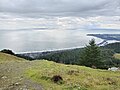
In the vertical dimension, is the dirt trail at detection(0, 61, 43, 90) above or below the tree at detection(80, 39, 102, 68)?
above

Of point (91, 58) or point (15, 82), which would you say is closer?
point (15, 82)

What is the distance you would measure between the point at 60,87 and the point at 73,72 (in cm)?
604

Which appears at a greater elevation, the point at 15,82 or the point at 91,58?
the point at 15,82

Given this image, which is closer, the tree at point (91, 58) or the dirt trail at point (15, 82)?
the dirt trail at point (15, 82)

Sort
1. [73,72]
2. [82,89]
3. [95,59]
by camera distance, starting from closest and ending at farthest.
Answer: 1. [82,89]
2. [73,72]
3. [95,59]

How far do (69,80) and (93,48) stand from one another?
5396cm

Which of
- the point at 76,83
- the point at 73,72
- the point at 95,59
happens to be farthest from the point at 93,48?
the point at 76,83

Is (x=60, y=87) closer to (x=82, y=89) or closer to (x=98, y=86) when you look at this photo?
(x=82, y=89)

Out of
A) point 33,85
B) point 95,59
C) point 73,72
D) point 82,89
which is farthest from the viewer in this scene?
point 95,59

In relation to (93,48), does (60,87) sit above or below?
above

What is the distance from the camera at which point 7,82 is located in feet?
69.9

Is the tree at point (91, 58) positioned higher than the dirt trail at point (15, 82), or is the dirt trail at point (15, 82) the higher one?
the dirt trail at point (15, 82)

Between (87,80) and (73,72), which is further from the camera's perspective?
(73,72)

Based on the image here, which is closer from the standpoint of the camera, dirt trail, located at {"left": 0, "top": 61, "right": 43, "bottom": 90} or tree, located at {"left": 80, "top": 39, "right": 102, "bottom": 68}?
dirt trail, located at {"left": 0, "top": 61, "right": 43, "bottom": 90}
